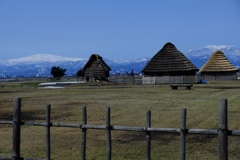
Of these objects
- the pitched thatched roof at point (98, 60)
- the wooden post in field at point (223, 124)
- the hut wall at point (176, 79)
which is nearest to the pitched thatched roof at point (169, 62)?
the hut wall at point (176, 79)

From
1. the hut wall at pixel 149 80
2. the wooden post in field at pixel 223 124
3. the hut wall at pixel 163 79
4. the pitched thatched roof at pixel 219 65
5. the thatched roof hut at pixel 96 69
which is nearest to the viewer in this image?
the wooden post in field at pixel 223 124

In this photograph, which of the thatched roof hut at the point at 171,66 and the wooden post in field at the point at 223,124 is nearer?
the wooden post in field at the point at 223,124

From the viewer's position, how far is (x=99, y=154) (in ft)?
31.3

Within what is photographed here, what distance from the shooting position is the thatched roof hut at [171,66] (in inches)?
2186

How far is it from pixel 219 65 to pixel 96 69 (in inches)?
923

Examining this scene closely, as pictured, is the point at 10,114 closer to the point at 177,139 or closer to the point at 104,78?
the point at 177,139

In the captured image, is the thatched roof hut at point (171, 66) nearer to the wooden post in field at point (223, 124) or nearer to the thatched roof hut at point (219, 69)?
the thatched roof hut at point (219, 69)

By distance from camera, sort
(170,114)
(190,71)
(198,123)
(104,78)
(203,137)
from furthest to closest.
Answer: (104,78) < (190,71) < (170,114) < (198,123) < (203,137)

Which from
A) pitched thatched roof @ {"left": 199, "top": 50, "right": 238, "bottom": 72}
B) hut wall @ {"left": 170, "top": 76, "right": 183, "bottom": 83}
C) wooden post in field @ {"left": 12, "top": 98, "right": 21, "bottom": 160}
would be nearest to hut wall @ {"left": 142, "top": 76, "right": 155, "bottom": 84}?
hut wall @ {"left": 170, "top": 76, "right": 183, "bottom": 83}

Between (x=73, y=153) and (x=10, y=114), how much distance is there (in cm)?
826

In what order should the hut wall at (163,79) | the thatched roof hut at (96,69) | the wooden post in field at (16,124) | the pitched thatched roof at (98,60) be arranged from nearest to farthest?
the wooden post in field at (16,124), the hut wall at (163,79), the pitched thatched roof at (98,60), the thatched roof hut at (96,69)

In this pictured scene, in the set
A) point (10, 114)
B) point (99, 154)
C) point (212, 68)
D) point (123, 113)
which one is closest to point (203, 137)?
point (99, 154)

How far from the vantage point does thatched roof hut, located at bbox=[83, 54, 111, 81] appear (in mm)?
68125

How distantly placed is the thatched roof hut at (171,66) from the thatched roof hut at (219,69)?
16171 mm
